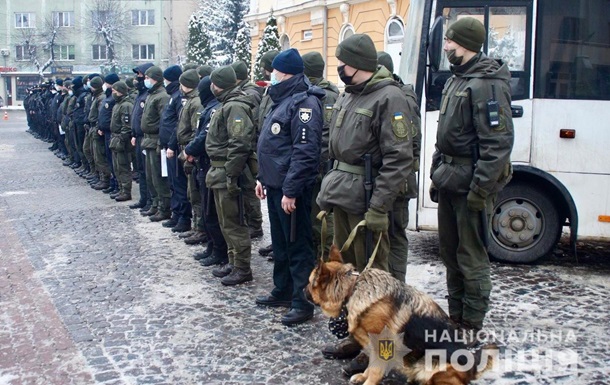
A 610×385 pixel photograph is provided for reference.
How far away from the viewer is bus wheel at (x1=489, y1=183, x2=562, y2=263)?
22.9ft

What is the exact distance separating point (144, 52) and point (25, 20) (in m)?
10.5

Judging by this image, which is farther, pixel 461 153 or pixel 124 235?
pixel 124 235

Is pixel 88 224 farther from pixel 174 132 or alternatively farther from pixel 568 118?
pixel 568 118

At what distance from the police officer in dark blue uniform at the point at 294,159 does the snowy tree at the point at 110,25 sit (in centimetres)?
5158

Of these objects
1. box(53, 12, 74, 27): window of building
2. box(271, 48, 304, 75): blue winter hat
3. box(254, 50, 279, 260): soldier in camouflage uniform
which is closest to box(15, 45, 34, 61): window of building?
box(53, 12, 74, 27): window of building

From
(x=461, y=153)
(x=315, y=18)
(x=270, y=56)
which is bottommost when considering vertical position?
(x=461, y=153)

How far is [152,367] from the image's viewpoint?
184 inches

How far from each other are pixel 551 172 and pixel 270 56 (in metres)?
3.70

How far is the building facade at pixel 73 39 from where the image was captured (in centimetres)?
5819

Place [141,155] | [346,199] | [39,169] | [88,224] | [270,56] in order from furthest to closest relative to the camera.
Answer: [39,169] → [141,155] → [88,224] → [270,56] → [346,199]

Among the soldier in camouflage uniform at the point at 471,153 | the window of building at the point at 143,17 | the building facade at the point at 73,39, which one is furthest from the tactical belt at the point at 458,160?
the window of building at the point at 143,17

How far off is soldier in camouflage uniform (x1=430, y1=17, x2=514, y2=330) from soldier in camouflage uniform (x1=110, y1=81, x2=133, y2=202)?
7.30m

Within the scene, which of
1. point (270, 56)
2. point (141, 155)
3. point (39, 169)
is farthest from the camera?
point (39, 169)

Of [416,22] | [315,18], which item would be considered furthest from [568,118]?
[315,18]
